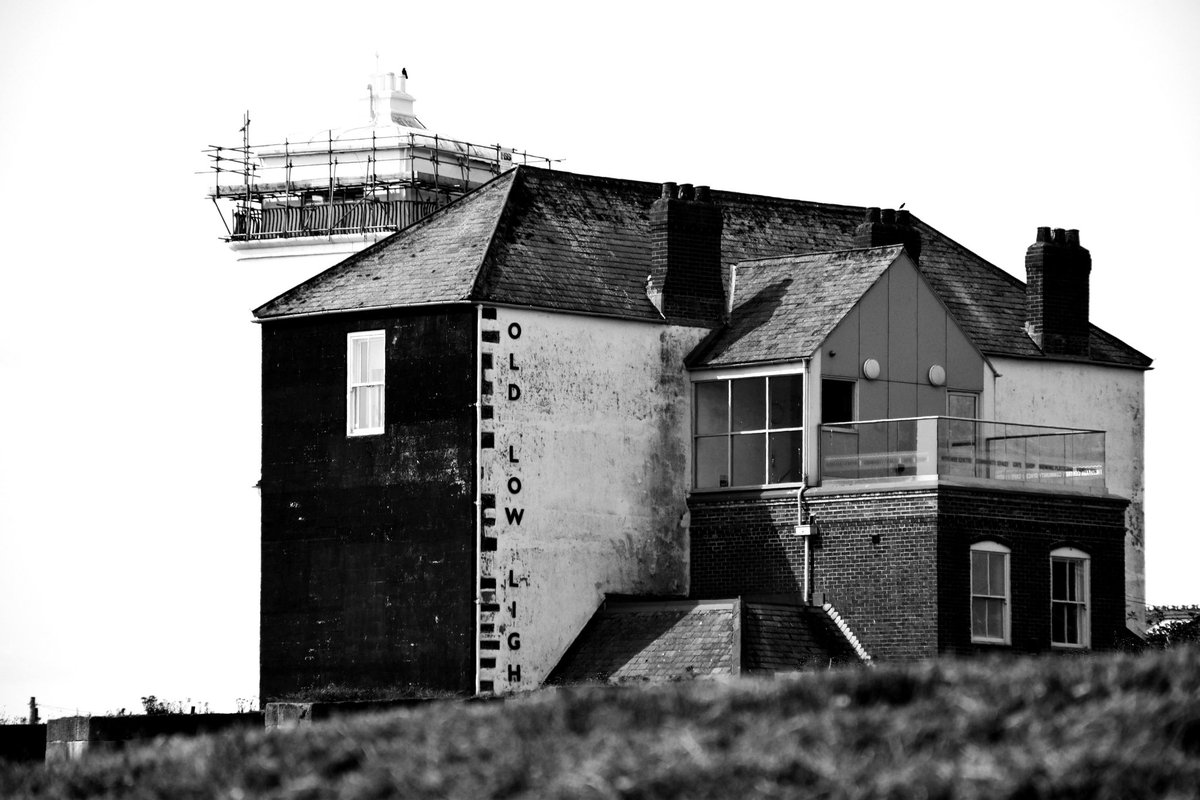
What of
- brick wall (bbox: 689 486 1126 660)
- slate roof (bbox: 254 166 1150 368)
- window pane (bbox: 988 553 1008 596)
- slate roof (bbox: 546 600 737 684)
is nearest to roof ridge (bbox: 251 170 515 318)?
slate roof (bbox: 254 166 1150 368)

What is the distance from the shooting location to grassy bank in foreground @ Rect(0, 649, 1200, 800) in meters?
14.9

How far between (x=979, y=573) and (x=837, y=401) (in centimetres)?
403

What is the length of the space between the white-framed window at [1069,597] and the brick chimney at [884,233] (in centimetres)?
740

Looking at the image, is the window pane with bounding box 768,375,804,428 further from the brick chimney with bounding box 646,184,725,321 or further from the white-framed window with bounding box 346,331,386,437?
the white-framed window with bounding box 346,331,386,437

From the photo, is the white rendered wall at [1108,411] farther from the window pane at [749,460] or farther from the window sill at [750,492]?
the window sill at [750,492]

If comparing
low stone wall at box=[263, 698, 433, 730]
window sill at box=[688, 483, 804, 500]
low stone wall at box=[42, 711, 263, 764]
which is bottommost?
low stone wall at box=[42, 711, 263, 764]

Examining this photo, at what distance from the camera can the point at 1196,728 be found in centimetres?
1548

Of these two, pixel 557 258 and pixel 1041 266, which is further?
pixel 1041 266

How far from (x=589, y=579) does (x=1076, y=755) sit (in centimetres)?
2355

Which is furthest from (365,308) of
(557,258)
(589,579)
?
(589,579)

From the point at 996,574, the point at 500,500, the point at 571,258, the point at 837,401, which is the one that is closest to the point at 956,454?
the point at 996,574

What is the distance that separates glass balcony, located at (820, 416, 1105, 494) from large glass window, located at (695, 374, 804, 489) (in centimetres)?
100

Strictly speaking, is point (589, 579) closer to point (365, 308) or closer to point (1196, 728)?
point (365, 308)

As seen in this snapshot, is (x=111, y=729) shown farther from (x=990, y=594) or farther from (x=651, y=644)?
(x=990, y=594)
